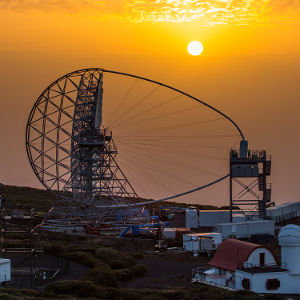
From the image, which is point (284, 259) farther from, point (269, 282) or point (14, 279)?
point (14, 279)

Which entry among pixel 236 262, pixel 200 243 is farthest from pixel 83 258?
pixel 236 262

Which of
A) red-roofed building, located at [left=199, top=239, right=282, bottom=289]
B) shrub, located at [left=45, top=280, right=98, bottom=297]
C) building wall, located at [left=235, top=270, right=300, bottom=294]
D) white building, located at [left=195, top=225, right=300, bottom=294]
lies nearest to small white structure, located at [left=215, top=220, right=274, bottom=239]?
red-roofed building, located at [left=199, top=239, right=282, bottom=289]

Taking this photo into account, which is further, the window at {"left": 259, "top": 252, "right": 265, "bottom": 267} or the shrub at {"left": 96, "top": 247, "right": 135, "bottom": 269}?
the shrub at {"left": 96, "top": 247, "right": 135, "bottom": 269}

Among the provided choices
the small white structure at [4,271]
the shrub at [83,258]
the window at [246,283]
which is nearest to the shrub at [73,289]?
the small white structure at [4,271]

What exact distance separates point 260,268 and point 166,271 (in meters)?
7.38

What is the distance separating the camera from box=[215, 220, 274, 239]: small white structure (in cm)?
6312

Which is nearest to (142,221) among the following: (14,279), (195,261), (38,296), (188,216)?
(188,216)

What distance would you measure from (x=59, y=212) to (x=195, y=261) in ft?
62.9

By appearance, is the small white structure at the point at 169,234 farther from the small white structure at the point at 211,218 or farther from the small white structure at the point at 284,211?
the small white structure at the point at 284,211

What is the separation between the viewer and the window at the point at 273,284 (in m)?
44.0

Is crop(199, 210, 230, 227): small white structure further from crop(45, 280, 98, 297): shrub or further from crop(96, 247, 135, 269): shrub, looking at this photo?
crop(45, 280, 98, 297): shrub

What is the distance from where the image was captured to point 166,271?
5056 centimetres

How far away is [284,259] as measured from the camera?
45281 mm

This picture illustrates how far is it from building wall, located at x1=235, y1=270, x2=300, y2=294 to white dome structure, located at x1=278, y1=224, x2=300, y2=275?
459 mm
